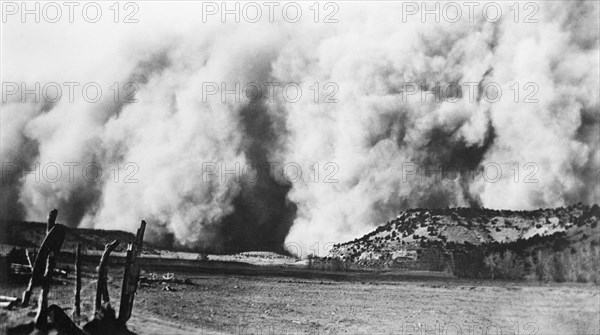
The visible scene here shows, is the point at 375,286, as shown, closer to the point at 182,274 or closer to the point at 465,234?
the point at 465,234

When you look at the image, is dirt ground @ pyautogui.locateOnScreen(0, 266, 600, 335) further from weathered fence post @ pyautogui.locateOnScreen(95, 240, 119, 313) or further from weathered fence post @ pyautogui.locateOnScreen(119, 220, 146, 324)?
weathered fence post @ pyautogui.locateOnScreen(95, 240, 119, 313)

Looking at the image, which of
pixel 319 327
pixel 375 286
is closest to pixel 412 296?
pixel 375 286

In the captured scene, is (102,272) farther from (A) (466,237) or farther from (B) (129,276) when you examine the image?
(A) (466,237)

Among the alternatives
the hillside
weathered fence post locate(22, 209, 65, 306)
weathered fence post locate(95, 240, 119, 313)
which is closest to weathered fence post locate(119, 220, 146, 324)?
weathered fence post locate(95, 240, 119, 313)

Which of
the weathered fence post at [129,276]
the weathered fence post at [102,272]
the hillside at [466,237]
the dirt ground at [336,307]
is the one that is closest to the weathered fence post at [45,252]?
the dirt ground at [336,307]

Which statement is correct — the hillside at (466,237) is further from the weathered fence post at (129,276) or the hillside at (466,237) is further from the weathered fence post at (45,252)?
the weathered fence post at (45,252)

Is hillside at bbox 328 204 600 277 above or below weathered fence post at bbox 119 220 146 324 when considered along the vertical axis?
above
